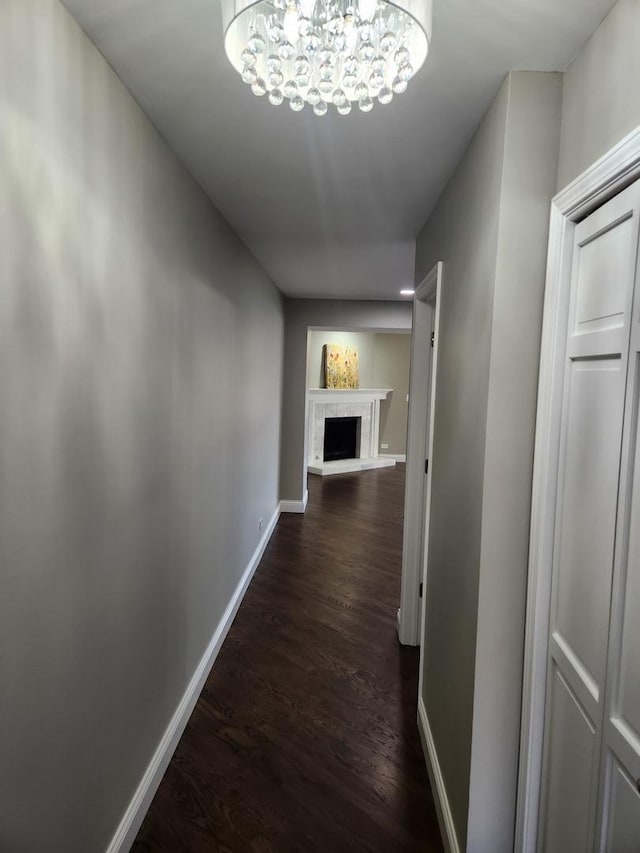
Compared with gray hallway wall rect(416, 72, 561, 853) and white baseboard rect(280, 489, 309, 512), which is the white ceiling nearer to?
gray hallway wall rect(416, 72, 561, 853)

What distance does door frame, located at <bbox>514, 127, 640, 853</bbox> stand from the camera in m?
1.32

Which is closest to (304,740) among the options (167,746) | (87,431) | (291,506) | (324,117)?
(167,746)

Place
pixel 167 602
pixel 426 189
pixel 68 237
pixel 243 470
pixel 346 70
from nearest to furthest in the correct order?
pixel 346 70 < pixel 68 237 < pixel 167 602 < pixel 426 189 < pixel 243 470

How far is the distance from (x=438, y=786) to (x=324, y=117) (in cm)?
238

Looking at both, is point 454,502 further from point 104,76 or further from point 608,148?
point 104,76

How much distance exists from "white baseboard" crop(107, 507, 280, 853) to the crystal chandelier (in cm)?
214

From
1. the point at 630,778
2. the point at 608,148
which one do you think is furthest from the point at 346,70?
the point at 630,778

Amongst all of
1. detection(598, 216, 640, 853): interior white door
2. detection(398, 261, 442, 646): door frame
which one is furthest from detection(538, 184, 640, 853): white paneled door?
detection(398, 261, 442, 646): door frame

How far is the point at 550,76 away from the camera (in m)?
1.37

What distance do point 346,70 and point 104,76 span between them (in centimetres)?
78

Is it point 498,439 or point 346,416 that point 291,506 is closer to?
point 346,416

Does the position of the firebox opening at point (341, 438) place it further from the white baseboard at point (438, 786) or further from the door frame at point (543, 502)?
the door frame at point (543, 502)

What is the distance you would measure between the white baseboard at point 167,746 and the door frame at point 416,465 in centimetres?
111

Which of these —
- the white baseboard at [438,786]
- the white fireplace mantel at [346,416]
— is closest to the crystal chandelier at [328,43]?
the white baseboard at [438,786]
